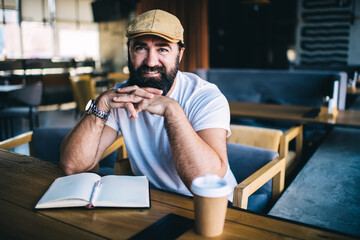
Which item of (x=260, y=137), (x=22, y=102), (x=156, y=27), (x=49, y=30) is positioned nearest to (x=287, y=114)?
(x=260, y=137)

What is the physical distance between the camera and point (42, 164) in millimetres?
1427

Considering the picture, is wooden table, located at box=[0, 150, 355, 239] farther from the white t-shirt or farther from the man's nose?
the man's nose

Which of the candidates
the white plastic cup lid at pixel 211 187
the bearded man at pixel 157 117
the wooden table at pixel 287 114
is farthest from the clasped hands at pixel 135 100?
the wooden table at pixel 287 114

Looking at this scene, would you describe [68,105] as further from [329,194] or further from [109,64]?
[329,194]

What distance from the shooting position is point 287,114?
2896mm

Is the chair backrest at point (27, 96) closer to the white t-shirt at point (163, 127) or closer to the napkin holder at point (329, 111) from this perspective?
the white t-shirt at point (163, 127)

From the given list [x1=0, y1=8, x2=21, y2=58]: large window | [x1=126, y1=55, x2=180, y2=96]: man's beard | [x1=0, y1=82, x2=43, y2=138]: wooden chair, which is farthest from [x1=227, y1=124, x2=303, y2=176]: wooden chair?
[x1=0, y1=8, x2=21, y2=58]: large window

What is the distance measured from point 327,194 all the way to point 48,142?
1.71 m

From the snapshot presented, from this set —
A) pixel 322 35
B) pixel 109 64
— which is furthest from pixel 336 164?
pixel 109 64

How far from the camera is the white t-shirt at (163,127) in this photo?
1.42 m

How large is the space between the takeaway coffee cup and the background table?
0.83m

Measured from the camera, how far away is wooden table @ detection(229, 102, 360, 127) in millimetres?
2648

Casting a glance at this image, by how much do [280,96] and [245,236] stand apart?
3993 mm

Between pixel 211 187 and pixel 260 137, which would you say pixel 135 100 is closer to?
pixel 211 187
